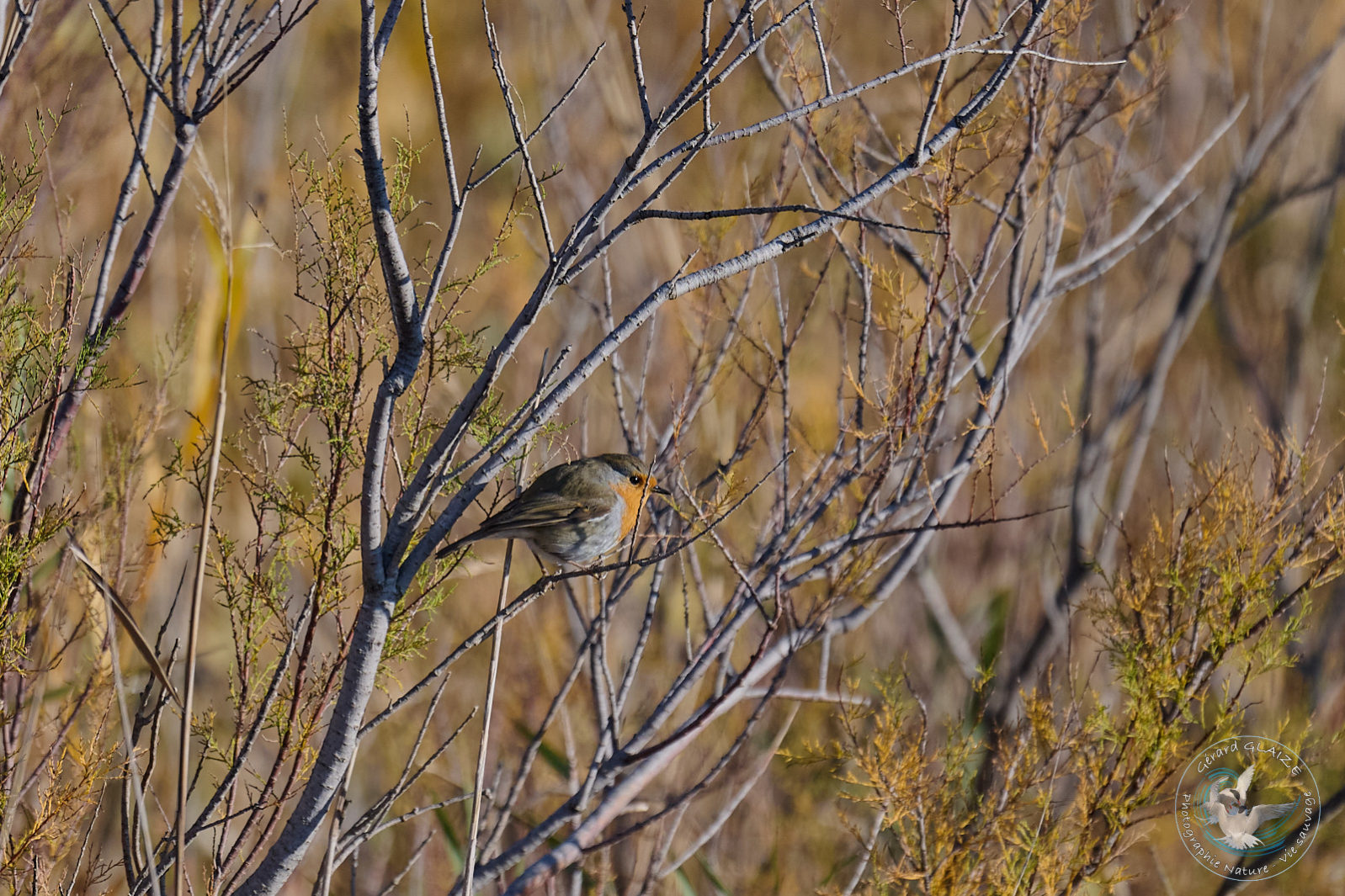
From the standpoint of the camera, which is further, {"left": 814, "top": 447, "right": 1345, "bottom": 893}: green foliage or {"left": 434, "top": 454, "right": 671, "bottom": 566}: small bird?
{"left": 434, "top": 454, "right": 671, "bottom": 566}: small bird

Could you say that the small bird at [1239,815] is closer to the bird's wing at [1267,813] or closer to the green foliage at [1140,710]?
the bird's wing at [1267,813]

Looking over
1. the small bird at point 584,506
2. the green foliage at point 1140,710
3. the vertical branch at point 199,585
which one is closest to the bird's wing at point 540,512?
the small bird at point 584,506

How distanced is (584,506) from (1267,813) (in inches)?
71.6

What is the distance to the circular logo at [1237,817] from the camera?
233 centimetres

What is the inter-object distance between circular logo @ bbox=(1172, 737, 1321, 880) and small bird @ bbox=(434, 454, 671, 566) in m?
1.47

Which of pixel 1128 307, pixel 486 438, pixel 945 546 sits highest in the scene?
pixel 486 438

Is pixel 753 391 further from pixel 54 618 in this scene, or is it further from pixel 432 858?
pixel 54 618

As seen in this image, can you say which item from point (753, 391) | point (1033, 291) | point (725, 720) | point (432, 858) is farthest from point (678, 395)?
point (432, 858)

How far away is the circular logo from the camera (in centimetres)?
233

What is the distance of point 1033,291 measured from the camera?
101 inches

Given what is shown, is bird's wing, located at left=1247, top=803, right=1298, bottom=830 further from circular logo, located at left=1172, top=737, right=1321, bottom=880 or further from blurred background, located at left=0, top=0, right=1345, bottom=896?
blurred background, located at left=0, top=0, right=1345, bottom=896

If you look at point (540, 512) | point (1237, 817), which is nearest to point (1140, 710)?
point (1237, 817)

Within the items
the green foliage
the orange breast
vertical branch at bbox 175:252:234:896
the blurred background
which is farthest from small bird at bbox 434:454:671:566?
vertical branch at bbox 175:252:234:896

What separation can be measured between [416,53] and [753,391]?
457 cm
